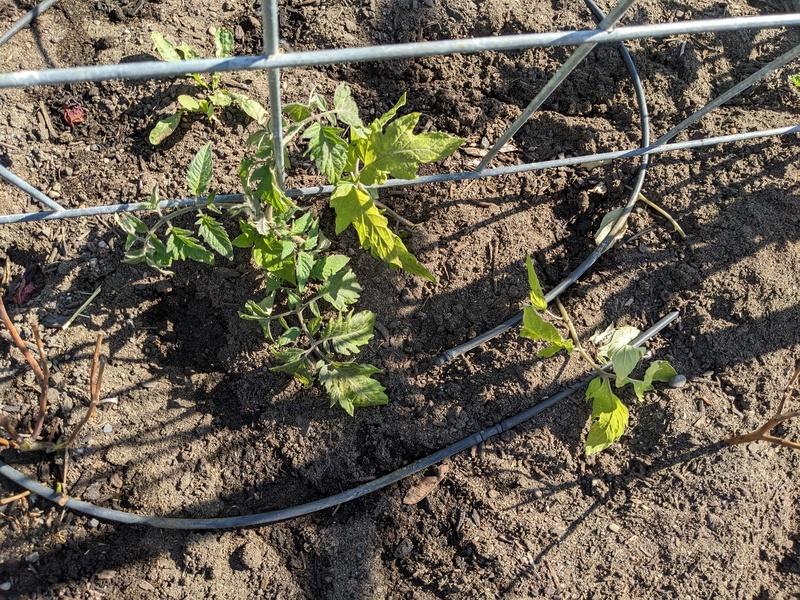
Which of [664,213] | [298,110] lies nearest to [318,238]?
[298,110]

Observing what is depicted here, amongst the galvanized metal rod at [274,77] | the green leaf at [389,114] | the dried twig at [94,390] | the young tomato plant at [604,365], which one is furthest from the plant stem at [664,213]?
the dried twig at [94,390]

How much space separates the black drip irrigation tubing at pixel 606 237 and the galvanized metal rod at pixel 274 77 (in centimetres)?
89

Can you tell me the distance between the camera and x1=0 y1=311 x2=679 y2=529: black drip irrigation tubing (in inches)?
82.3

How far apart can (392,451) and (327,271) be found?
696 mm

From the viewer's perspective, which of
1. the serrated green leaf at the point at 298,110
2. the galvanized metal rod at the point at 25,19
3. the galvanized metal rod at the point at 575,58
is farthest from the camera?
the galvanized metal rod at the point at 25,19

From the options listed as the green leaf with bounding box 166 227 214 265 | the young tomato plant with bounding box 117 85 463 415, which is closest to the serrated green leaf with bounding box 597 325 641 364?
the young tomato plant with bounding box 117 85 463 415

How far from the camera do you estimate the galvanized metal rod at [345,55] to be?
3.84ft

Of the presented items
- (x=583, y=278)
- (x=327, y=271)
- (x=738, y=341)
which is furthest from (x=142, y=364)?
(x=738, y=341)

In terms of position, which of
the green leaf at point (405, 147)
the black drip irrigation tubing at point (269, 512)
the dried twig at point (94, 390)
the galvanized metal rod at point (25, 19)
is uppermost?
the galvanized metal rod at point (25, 19)

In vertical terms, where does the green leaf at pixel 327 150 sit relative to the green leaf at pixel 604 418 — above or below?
above

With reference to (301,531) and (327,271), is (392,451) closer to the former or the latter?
(301,531)

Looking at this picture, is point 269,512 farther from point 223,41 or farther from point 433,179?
point 223,41

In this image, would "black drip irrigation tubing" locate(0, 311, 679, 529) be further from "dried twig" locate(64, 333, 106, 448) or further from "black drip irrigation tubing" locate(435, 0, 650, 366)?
"black drip irrigation tubing" locate(435, 0, 650, 366)

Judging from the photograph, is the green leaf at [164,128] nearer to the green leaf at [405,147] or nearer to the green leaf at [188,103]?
the green leaf at [188,103]
